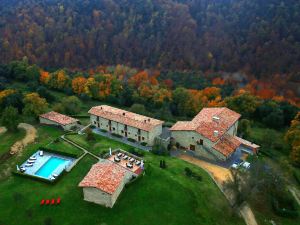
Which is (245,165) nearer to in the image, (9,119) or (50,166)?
(50,166)

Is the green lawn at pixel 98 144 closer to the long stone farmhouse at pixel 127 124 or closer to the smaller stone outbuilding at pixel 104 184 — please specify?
the long stone farmhouse at pixel 127 124

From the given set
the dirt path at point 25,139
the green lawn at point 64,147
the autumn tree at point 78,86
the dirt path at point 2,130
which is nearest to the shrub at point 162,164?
the green lawn at point 64,147

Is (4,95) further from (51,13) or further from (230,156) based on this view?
(51,13)

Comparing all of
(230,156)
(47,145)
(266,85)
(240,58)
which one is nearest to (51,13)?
(240,58)

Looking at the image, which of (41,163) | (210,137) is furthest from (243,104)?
(41,163)

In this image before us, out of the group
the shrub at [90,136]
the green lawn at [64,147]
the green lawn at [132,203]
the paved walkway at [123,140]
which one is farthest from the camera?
the shrub at [90,136]

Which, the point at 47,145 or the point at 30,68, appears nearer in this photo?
the point at 47,145
